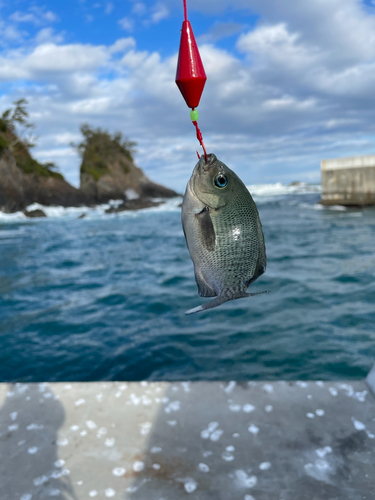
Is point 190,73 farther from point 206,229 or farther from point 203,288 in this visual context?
point 203,288

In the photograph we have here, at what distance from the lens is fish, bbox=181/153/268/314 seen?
1.54 metres

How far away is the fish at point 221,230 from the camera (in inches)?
60.6

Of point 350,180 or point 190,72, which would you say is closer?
point 190,72

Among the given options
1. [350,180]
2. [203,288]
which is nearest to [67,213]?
[350,180]

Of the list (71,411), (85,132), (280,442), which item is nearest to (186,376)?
(71,411)

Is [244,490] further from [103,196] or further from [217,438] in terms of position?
[103,196]

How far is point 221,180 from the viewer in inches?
60.6

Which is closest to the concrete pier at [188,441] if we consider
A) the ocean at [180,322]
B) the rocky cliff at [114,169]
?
the ocean at [180,322]

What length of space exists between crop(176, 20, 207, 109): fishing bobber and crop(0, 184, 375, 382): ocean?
14.2 ft

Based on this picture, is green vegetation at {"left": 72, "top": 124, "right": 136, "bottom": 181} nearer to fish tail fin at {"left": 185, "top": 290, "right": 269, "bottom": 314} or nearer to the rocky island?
the rocky island

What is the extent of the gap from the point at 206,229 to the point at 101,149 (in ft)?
217

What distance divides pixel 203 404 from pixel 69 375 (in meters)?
2.71

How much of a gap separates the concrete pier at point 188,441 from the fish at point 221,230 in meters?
1.80

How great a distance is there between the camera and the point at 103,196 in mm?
55406
